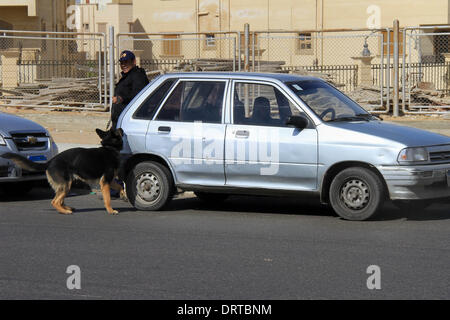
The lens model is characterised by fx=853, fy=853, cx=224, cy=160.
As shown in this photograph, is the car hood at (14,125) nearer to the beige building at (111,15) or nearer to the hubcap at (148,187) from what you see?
the hubcap at (148,187)

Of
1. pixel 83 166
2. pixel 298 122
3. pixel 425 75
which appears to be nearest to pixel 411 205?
pixel 298 122

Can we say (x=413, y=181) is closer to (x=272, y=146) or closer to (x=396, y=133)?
(x=396, y=133)

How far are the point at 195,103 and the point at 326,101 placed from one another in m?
1.59

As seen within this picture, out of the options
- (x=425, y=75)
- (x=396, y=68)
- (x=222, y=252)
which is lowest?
(x=222, y=252)

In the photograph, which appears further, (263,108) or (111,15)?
(111,15)

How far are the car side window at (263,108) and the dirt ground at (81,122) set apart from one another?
7912mm

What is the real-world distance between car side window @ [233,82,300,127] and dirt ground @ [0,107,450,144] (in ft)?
26.0

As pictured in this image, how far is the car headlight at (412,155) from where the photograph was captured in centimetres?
933

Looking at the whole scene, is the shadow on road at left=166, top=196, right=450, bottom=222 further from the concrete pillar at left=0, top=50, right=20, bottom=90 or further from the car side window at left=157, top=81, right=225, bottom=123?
the concrete pillar at left=0, top=50, right=20, bottom=90

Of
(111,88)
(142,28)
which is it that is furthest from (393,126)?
(142,28)

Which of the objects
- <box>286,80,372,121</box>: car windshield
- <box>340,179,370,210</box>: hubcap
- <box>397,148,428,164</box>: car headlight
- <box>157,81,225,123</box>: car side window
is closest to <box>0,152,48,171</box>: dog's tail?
<box>157,81,225,123</box>: car side window

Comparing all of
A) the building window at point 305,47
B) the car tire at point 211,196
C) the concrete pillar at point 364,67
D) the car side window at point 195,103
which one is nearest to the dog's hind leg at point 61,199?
the car side window at point 195,103

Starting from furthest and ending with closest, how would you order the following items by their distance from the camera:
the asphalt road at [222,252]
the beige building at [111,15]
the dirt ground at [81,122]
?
the beige building at [111,15] < the dirt ground at [81,122] < the asphalt road at [222,252]

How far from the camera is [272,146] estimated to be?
32.3 ft
